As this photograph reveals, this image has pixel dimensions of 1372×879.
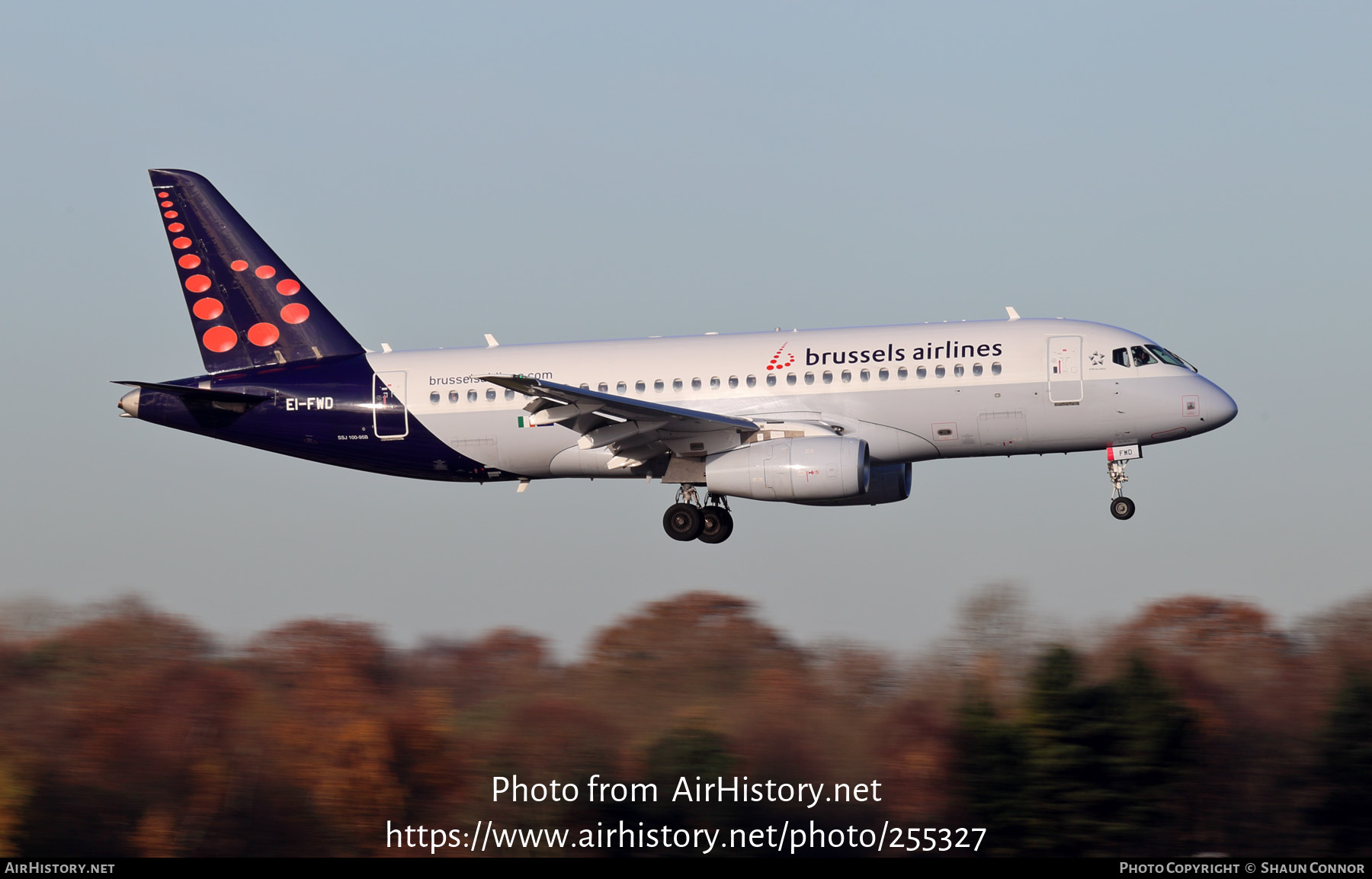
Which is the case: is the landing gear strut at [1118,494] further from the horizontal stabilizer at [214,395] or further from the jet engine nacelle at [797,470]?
the horizontal stabilizer at [214,395]

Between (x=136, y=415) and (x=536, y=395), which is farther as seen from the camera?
(x=136, y=415)

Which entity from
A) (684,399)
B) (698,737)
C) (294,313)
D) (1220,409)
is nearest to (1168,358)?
(1220,409)

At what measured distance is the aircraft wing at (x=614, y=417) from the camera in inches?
1320

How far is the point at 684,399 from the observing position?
3659 cm

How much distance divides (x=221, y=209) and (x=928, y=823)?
2537 cm

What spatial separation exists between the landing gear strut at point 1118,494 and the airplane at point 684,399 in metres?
0.05

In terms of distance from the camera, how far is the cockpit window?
1373 inches

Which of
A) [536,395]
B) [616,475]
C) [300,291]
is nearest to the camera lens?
[536,395]

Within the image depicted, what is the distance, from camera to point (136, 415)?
3856cm

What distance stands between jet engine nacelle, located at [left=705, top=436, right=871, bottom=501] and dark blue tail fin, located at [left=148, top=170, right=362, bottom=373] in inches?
447

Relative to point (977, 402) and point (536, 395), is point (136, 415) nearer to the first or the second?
point (536, 395)

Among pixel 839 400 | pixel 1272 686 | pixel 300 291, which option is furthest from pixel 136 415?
pixel 1272 686

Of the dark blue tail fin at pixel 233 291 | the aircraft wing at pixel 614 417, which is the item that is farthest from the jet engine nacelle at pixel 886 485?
the dark blue tail fin at pixel 233 291

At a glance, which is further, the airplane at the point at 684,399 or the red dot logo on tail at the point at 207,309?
the red dot logo on tail at the point at 207,309
